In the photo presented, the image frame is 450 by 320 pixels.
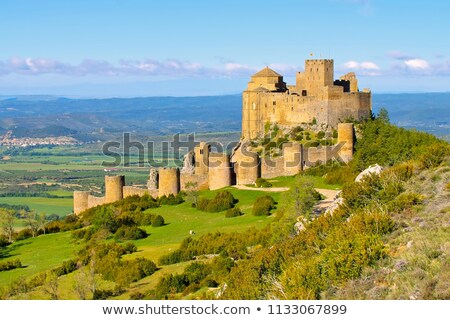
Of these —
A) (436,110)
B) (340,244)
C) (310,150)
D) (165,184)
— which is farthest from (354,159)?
(436,110)

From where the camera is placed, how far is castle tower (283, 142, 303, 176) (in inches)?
1582

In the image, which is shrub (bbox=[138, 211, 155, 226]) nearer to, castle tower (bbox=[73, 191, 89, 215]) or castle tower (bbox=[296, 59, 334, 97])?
castle tower (bbox=[73, 191, 89, 215])

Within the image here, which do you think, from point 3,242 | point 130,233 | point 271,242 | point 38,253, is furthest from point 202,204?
point 271,242

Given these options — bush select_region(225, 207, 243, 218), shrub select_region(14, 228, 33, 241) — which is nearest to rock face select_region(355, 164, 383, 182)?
bush select_region(225, 207, 243, 218)

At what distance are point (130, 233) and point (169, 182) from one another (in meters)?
8.31

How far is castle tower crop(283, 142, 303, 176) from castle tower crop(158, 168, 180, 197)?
6.13 metres

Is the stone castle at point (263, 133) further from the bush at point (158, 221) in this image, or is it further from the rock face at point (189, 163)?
the bush at point (158, 221)

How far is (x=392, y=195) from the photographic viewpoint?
65.0 ft

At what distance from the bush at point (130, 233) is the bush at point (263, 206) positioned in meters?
5.24

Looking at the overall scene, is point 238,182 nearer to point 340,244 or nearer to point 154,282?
point 154,282

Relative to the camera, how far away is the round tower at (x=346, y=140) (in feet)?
131

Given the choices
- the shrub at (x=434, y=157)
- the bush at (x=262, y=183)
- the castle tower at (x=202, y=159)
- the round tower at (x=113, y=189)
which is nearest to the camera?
the shrub at (x=434, y=157)

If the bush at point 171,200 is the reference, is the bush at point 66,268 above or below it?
below

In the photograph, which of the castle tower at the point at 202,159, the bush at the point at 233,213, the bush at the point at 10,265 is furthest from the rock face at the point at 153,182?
the bush at the point at 10,265
